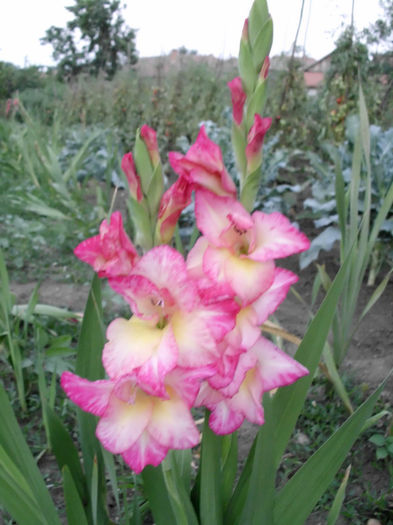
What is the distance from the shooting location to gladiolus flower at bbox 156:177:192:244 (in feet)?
1.90

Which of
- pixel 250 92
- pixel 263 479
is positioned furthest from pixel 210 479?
pixel 250 92

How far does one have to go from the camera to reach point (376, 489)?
1324mm

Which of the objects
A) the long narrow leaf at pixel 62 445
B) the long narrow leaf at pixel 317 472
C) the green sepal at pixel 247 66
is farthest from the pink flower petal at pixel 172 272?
the long narrow leaf at pixel 62 445

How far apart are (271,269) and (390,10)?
4.69m

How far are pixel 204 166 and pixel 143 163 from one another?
0.23ft

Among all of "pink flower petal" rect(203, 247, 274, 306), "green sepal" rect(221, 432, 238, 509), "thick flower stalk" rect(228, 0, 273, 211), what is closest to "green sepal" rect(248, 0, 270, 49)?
"thick flower stalk" rect(228, 0, 273, 211)

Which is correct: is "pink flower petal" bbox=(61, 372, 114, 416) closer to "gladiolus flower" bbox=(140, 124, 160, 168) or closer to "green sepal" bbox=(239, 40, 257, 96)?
"gladiolus flower" bbox=(140, 124, 160, 168)

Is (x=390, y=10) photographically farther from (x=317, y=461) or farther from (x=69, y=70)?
(x=69, y=70)

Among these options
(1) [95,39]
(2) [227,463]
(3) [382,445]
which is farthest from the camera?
(1) [95,39]

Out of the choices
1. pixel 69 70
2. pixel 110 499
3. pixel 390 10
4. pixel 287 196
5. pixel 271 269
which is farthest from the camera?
pixel 69 70

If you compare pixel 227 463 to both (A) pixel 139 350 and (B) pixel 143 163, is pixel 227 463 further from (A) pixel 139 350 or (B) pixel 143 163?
(B) pixel 143 163

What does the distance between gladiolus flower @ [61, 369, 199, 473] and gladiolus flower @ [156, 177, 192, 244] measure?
6.3 inches

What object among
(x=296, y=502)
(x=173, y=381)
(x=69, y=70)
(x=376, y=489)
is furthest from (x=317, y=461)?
(x=69, y=70)

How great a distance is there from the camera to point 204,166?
555 millimetres
